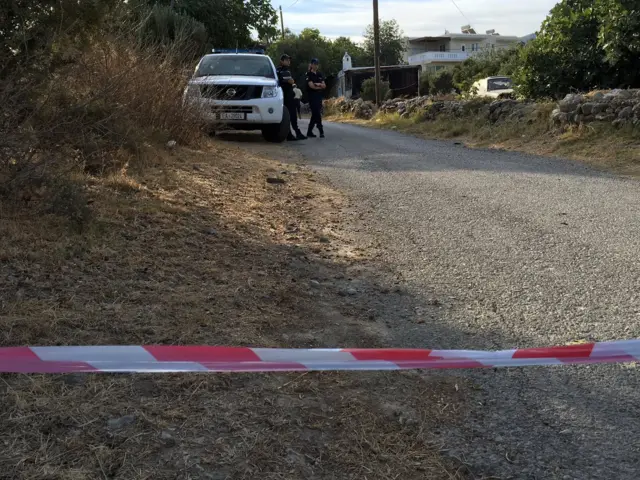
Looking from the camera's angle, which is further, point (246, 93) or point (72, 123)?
point (246, 93)

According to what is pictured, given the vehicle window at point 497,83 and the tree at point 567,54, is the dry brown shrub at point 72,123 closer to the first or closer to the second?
the tree at point 567,54

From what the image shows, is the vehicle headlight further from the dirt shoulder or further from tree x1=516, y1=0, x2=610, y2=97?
the dirt shoulder

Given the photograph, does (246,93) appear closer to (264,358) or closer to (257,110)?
(257,110)

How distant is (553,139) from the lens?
39.7 feet

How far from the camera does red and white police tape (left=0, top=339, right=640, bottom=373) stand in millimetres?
2271

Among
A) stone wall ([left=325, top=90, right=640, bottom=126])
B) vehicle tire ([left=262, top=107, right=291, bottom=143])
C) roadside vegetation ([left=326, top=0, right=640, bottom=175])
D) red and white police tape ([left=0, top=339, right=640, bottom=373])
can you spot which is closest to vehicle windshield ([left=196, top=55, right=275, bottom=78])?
vehicle tire ([left=262, top=107, right=291, bottom=143])

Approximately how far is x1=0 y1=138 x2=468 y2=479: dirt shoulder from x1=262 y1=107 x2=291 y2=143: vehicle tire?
7.63 metres

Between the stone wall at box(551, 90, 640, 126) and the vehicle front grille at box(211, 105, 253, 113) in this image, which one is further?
the vehicle front grille at box(211, 105, 253, 113)

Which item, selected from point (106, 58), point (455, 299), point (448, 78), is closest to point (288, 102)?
point (106, 58)

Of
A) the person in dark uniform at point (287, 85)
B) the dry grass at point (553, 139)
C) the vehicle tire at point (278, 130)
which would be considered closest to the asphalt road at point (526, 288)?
the dry grass at point (553, 139)

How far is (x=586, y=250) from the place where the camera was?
476cm

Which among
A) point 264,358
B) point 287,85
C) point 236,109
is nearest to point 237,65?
point 287,85

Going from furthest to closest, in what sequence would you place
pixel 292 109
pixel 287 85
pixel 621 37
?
pixel 292 109, pixel 287 85, pixel 621 37

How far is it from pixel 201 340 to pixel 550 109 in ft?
39.2
